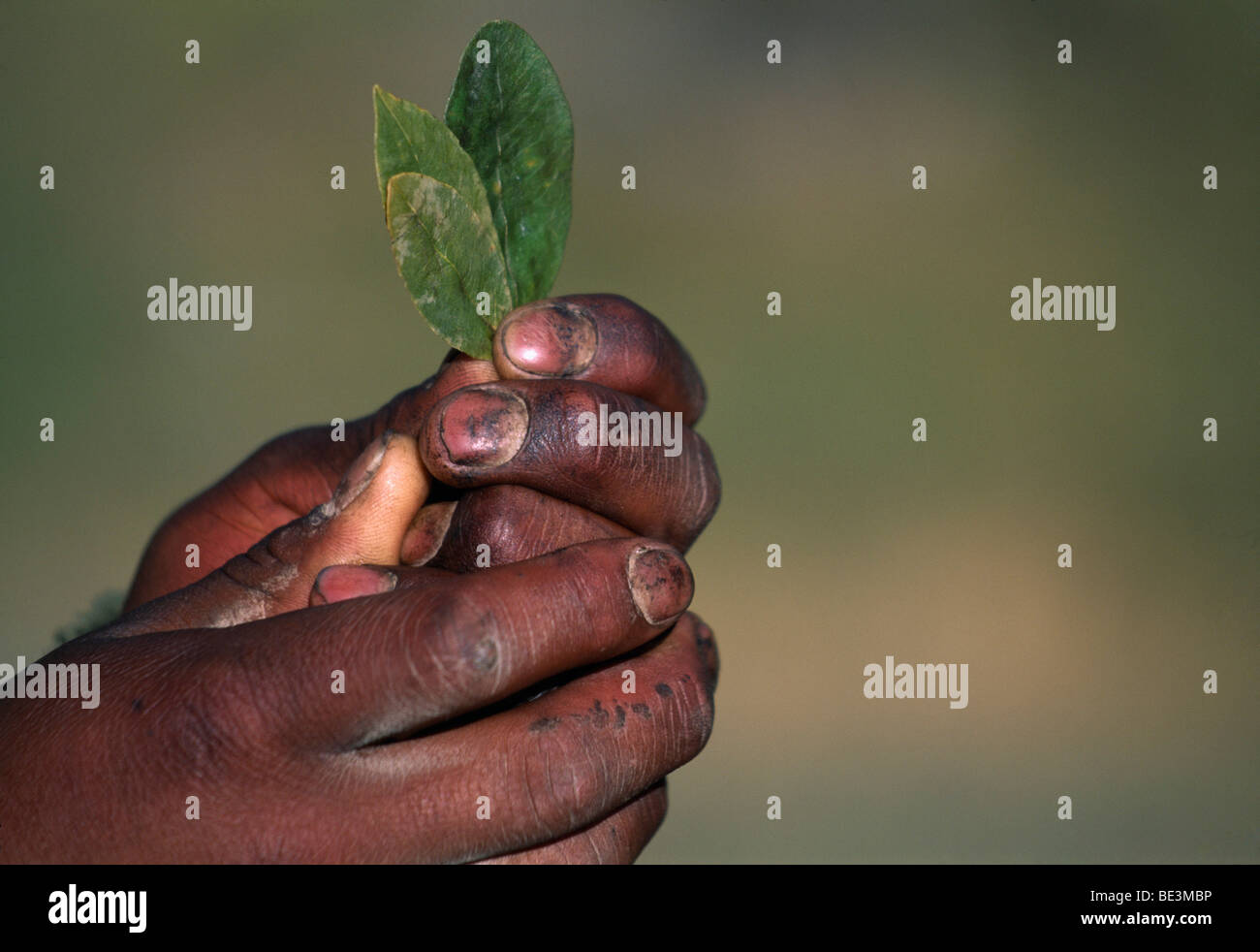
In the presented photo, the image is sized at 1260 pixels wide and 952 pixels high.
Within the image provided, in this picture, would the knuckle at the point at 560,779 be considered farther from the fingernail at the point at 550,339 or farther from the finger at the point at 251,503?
the finger at the point at 251,503

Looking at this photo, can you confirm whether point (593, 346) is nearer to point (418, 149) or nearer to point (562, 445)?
point (562, 445)

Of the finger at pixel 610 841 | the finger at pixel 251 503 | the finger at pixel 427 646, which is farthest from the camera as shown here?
the finger at pixel 251 503

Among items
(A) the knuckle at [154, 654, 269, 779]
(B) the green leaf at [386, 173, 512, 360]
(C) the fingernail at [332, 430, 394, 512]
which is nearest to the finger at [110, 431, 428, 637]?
(C) the fingernail at [332, 430, 394, 512]

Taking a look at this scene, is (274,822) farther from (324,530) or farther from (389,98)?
(389,98)

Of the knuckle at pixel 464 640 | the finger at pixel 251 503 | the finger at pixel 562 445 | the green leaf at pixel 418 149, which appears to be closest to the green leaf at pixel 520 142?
the green leaf at pixel 418 149

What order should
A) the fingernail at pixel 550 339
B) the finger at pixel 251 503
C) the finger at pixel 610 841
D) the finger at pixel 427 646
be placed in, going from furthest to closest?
the finger at pixel 251 503 → the fingernail at pixel 550 339 → the finger at pixel 610 841 → the finger at pixel 427 646

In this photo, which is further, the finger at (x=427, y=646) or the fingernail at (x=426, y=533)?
the fingernail at (x=426, y=533)

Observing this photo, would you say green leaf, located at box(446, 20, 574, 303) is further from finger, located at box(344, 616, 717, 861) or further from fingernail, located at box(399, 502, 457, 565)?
finger, located at box(344, 616, 717, 861)
